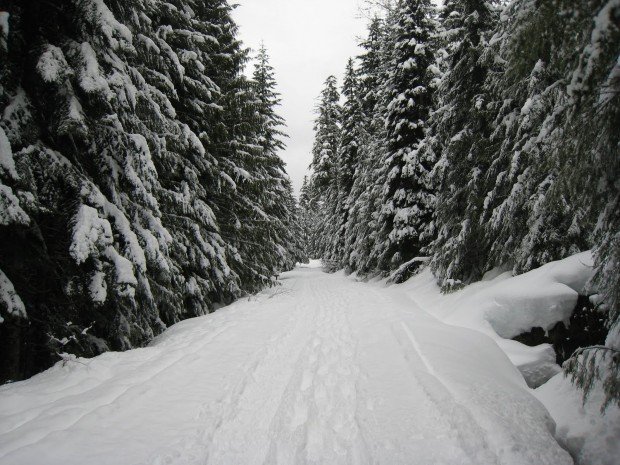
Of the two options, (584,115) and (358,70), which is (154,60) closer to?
(584,115)

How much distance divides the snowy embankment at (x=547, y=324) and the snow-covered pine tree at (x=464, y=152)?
885mm

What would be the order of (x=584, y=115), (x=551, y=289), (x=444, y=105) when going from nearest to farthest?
(x=584, y=115), (x=551, y=289), (x=444, y=105)

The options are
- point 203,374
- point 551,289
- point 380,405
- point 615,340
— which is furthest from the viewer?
point 551,289

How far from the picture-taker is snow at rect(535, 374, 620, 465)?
2.72 metres

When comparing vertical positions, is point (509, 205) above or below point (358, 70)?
below

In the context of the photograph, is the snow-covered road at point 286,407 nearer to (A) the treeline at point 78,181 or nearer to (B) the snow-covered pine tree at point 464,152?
(A) the treeline at point 78,181

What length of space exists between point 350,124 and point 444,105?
1390 centimetres

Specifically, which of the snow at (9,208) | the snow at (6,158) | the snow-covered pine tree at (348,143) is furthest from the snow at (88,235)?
the snow-covered pine tree at (348,143)

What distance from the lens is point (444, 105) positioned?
33.1 ft

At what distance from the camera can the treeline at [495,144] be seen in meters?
2.42

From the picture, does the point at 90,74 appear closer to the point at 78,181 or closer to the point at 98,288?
the point at 78,181

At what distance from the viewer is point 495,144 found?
8.12 meters

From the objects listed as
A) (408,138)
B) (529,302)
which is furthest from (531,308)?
(408,138)

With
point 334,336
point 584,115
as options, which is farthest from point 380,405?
point 584,115
